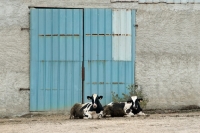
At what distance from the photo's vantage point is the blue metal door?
52.6 feet

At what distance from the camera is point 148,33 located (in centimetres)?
1633

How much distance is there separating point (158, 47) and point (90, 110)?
2.76 metres

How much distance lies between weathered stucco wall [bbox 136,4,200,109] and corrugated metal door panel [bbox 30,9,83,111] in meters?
1.73

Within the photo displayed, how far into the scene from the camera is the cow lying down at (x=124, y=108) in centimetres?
1549

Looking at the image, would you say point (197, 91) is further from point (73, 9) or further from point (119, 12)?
point (73, 9)

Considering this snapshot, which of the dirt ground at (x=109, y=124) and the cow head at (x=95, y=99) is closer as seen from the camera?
the dirt ground at (x=109, y=124)

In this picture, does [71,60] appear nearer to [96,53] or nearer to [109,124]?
[96,53]

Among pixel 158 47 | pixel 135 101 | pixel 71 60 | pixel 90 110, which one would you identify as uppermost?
pixel 158 47

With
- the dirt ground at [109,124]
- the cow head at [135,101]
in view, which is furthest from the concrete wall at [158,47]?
the dirt ground at [109,124]

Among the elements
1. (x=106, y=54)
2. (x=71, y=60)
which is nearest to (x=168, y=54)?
(x=106, y=54)

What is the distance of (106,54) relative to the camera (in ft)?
52.7

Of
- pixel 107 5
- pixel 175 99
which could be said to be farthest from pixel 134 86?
pixel 107 5

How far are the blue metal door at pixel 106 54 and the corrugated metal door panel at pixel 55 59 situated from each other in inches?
10.0

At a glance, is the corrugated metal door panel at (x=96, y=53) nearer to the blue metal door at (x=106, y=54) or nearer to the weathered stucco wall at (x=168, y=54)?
the blue metal door at (x=106, y=54)
